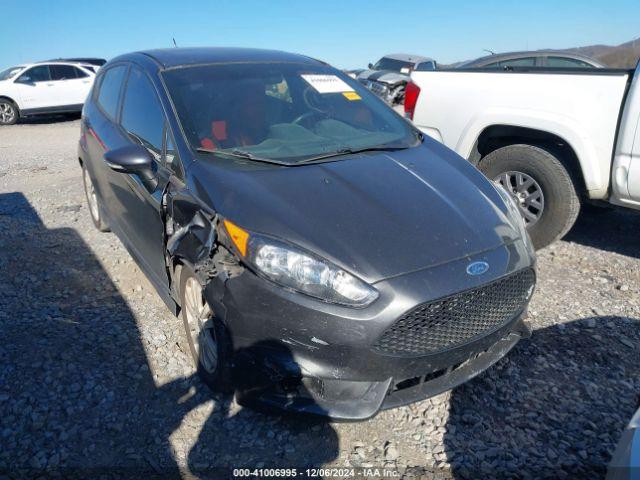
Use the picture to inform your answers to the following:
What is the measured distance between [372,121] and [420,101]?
5.47 ft

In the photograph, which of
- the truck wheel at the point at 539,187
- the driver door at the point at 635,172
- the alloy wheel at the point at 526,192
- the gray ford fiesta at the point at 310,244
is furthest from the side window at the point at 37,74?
the driver door at the point at 635,172

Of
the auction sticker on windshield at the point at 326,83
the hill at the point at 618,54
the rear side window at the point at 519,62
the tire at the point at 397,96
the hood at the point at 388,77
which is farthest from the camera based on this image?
the hood at the point at 388,77

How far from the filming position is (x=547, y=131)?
13.5 feet

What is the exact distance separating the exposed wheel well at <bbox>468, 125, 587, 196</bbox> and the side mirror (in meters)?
2.96

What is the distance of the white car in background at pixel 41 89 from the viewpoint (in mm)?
13773

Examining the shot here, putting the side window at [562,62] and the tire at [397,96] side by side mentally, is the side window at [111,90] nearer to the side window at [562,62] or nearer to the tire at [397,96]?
the side window at [562,62]

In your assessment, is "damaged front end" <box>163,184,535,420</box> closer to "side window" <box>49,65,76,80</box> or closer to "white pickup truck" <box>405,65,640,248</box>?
"white pickup truck" <box>405,65,640,248</box>

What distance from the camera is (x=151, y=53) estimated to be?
144 inches

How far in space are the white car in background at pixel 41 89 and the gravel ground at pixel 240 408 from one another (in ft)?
38.9

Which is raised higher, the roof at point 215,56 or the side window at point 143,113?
the roof at point 215,56

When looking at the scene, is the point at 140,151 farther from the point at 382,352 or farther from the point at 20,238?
the point at 20,238

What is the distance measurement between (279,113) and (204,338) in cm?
151

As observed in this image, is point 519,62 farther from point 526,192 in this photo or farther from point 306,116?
point 306,116

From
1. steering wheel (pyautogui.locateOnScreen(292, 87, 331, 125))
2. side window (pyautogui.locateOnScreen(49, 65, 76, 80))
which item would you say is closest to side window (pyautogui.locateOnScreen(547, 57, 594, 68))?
steering wheel (pyautogui.locateOnScreen(292, 87, 331, 125))
